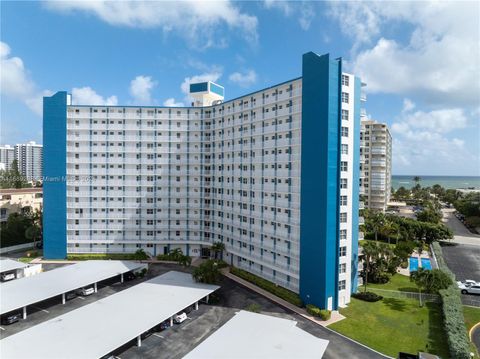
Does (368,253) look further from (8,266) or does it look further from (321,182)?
(8,266)

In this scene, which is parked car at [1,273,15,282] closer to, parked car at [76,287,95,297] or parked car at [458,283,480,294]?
parked car at [76,287,95,297]

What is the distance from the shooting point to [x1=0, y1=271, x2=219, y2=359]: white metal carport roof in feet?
90.9

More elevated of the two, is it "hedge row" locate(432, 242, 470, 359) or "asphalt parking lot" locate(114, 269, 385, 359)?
"hedge row" locate(432, 242, 470, 359)

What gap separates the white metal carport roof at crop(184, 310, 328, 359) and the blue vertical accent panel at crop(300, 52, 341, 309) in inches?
453

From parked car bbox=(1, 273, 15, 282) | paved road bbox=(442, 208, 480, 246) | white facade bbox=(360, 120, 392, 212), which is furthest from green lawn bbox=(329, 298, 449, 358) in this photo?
white facade bbox=(360, 120, 392, 212)

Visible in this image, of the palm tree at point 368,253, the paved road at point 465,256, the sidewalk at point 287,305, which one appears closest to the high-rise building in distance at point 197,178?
the sidewalk at point 287,305

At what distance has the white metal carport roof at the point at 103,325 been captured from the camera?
2772cm

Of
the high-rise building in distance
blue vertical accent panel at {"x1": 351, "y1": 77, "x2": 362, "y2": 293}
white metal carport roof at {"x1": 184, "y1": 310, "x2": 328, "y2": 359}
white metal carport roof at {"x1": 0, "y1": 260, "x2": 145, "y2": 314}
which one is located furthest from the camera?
the high-rise building in distance

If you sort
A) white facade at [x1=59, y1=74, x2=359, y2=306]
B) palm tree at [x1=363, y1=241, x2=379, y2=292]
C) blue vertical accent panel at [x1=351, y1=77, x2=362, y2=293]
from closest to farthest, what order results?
blue vertical accent panel at [x1=351, y1=77, x2=362, y2=293]
palm tree at [x1=363, y1=241, x2=379, y2=292]
white facade at [x1=59, y1=74, x2=359, y2=306]

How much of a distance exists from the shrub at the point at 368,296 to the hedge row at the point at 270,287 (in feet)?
29.4

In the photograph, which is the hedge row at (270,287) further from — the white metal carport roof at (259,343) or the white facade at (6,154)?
the white facade at (6,154)

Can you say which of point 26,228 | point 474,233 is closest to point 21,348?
point 26,228

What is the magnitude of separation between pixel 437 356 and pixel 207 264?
97.3ft

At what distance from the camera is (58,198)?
64.4 m
